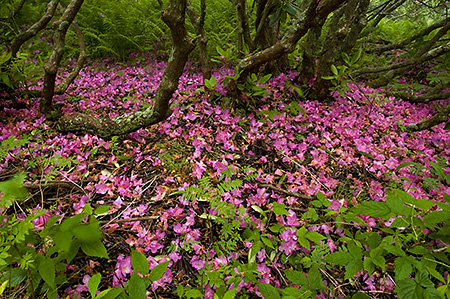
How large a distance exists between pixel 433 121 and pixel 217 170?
3192 mm

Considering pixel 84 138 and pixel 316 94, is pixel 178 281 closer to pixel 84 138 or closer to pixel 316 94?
pixel 84 138

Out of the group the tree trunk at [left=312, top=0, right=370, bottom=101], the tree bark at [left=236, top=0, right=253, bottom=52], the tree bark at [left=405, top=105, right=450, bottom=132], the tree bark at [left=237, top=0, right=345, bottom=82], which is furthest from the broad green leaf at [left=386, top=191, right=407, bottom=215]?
the tree bark at [left=236, top=0, right=253, bottom=52]

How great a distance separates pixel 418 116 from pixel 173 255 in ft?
15.4

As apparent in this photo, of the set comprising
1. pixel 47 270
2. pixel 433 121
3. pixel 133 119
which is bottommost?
pixel 47 270

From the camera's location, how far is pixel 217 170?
287cm

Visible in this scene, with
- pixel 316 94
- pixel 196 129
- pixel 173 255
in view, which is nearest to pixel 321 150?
pixel 316 94

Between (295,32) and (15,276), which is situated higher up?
(295,32)

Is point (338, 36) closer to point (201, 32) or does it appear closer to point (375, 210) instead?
point (201, 32)

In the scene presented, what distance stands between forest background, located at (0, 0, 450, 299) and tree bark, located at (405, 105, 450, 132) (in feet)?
0.10

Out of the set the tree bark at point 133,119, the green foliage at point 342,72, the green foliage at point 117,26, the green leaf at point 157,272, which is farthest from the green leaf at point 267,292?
the green foliage at point 117,26

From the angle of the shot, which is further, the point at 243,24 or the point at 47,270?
the point at 243,24

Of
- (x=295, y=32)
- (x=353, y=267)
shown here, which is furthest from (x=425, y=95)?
(x=353, y=267)

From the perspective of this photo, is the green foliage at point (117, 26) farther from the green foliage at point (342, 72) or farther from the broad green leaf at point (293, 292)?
the broad green leaf at point (293, 292)

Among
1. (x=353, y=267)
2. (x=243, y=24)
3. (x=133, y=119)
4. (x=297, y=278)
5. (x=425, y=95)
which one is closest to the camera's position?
(x=353, y=267)
